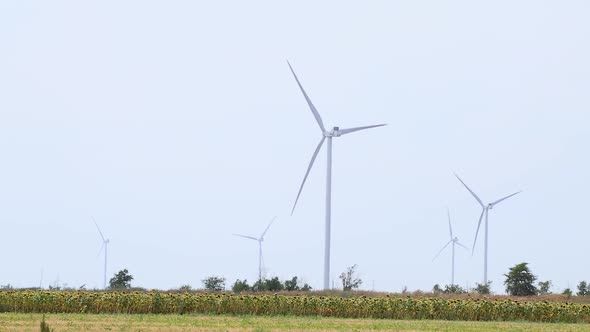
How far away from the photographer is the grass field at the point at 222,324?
44938mm

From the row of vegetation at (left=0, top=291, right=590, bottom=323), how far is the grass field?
379 centimetres

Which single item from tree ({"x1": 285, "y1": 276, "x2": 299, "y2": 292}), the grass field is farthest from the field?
tree ({"x1": 285, "y1": 276, "x2": 299, "y2": 292})

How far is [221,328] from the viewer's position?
45625mm

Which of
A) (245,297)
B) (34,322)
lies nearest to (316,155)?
(245,297)

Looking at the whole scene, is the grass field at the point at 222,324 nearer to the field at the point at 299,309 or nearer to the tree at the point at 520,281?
the field at the point at 299,309

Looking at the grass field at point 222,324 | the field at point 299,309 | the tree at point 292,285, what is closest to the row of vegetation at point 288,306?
the field at point 299,309

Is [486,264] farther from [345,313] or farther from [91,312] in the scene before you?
[91,312]

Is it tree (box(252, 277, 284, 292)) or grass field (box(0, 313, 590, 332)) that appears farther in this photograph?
tree (box(252, 277, 284, 292))

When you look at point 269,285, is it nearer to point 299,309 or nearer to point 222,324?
point 299,309

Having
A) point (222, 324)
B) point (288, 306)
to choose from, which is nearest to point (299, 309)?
point (288, 306)

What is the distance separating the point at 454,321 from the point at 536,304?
23.2 ft

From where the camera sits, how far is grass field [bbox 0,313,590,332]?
147ft

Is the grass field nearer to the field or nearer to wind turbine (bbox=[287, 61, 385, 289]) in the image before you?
the field

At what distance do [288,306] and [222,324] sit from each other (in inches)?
510
